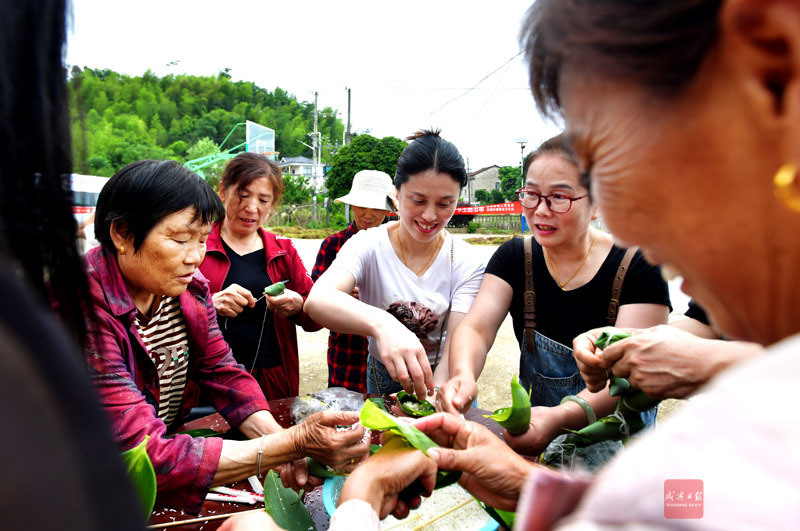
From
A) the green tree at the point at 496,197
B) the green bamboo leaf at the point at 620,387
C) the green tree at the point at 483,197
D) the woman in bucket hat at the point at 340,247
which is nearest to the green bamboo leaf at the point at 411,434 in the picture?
the green bamboo leaf at the point at 620,387

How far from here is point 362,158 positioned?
23.2m

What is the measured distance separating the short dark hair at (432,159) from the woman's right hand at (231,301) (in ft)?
4.13

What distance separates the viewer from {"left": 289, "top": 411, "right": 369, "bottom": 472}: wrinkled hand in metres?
1.76

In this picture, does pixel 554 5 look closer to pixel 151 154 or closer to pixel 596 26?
pixel 596 26

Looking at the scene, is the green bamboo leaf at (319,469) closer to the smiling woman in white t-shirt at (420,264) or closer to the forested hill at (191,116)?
the smiling woman in white t-shirt at (420,264)

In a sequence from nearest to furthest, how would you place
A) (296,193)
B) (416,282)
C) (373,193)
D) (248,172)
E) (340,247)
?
(416,282) < (248,172) < (340,247) < (373,193) < (296,193)

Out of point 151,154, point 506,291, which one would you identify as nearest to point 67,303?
point 506,291

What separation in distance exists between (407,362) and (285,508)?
82 cm

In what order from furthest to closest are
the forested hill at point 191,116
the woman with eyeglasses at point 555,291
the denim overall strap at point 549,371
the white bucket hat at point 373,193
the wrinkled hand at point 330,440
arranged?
1. the forested hill at point 191,116
2. the white bucket hat at point 373,193
3. the denim overall strap at point 549,371
4. the woman with eyeglasses at point 555,291
5. the wrinkled hand at point 330,440

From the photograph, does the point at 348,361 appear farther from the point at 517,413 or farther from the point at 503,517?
the point at 503,517

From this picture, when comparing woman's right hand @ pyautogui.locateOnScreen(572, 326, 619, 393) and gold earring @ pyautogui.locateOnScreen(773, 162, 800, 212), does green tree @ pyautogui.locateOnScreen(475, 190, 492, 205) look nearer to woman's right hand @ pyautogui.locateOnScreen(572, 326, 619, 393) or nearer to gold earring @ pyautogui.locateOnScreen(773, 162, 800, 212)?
woman's right hand @ pyautogui.locateOnScreen(572, 326, 619, 393)

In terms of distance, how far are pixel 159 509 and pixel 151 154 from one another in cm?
5519

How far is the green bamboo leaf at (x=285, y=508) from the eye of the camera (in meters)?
1.45

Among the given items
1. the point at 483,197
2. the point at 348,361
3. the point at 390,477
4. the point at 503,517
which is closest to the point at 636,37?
the point at 390,477
